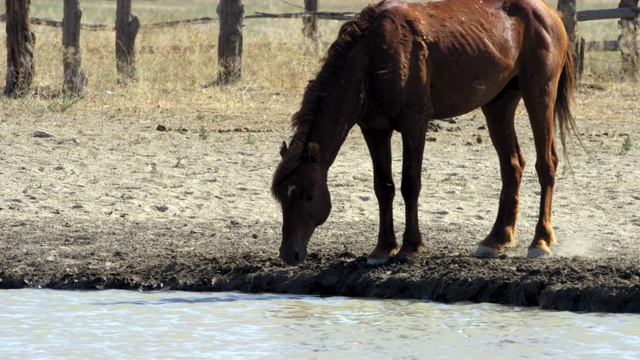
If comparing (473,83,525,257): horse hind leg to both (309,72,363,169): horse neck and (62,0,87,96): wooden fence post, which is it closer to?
(309,72,363,169): horse neck

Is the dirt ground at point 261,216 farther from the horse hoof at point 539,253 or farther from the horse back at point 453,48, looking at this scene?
the horse back at point 453,48

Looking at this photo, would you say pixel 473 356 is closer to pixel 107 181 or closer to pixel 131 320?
pixel 131 320

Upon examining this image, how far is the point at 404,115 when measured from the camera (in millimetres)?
7059

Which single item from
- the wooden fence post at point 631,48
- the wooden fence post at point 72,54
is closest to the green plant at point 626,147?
the wooden fence post at point 631,48

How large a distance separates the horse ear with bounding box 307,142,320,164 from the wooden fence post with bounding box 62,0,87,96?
7.48m

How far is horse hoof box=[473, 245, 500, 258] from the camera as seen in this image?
7586 mm

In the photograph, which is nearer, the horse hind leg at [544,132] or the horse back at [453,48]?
the horse back at [453,48]

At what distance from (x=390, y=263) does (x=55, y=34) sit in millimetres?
12505

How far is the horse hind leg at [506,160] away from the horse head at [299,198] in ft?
4.93

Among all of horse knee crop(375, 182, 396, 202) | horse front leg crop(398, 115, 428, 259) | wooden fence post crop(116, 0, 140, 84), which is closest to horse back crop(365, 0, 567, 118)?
horse front leg crop(398, 115, 428, 259)

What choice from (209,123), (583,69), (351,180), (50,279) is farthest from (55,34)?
(50,279)

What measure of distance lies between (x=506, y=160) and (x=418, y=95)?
116 cm

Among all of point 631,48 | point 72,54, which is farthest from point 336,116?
point 631,48

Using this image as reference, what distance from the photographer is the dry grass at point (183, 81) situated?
12.8 m
